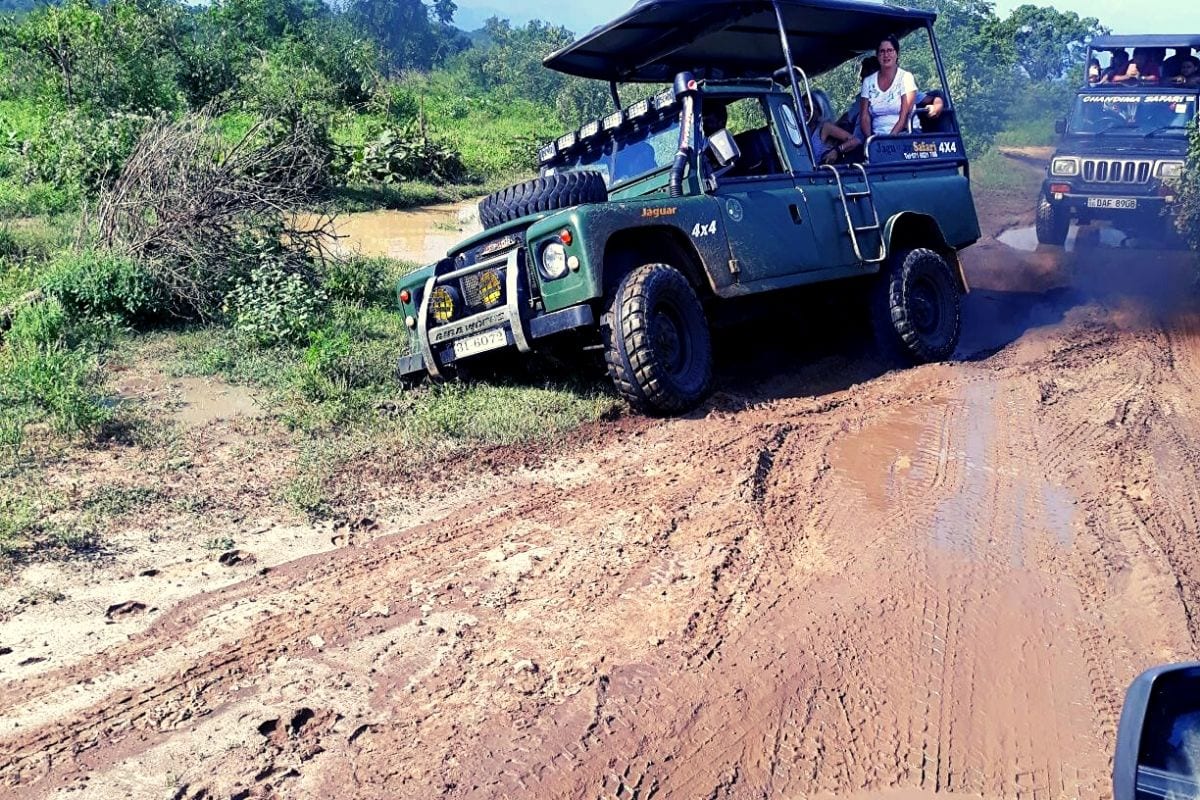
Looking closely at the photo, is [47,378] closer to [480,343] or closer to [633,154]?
[480,343]

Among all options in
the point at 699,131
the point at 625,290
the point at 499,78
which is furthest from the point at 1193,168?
the point at 499,78

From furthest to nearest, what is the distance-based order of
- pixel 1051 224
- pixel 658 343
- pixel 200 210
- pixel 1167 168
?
1. pixel 1051 224
2. pixel 1167 168
3. pixel 200 210
4. pixel 658 343

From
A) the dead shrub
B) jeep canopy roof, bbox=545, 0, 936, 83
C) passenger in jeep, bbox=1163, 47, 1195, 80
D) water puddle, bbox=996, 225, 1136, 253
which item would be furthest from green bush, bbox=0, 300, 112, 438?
passenger in jeep, bbox=1163, 47, 1195, 80

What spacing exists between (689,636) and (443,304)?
147 inches

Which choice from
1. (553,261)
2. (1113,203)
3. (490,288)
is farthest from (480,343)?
(1113,203)

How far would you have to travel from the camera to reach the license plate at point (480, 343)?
650 cm

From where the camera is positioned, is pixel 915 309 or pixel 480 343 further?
pixel 915 309

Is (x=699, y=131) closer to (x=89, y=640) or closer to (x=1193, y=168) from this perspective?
(x=89, y=640)

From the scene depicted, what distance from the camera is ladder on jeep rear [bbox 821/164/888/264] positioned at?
7.76 metres

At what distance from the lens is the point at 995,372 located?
24.3 feet

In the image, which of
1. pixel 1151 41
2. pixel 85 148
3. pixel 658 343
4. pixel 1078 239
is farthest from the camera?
pixel 1151 41

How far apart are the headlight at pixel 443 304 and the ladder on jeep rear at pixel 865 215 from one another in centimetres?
286

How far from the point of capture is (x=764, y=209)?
23.3 feet

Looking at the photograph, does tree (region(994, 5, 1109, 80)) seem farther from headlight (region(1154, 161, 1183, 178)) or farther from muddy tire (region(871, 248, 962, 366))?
muddy tire (region(871, 248, 962, 366))
